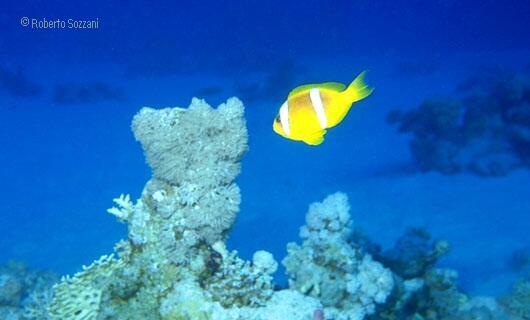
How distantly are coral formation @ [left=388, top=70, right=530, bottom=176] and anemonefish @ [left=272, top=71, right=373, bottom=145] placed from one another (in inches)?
578

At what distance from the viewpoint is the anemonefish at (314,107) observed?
3.13m

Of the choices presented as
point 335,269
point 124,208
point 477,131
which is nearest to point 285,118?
point 124,208

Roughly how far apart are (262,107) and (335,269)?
814 inches

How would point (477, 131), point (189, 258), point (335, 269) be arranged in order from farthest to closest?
point (477, 131) → point (335, 269) → point (189, 258)

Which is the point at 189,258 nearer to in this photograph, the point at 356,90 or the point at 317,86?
the point at 317,86

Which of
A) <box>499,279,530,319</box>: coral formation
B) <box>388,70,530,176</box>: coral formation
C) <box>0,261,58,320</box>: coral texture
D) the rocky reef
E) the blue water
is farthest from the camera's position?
<box>388,70,530,176</box>: coral formation

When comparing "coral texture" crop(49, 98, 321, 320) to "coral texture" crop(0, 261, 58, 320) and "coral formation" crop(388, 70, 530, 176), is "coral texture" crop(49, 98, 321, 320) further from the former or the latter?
"coral formation" crop(388, 70, 530, 176)

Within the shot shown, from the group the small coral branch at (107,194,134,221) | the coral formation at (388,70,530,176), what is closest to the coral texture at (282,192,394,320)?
the small coral branch at (107,194,134,221)

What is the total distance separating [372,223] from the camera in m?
12.9

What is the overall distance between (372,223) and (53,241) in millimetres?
8359

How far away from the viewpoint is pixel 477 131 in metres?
18.2

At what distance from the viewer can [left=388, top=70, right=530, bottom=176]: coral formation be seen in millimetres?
16891

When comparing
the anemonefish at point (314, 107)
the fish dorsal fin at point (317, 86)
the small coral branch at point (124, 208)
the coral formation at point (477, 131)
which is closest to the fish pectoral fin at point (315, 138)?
the anemonefish at point (314, 107)

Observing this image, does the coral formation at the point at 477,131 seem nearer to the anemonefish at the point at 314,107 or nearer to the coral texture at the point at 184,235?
the coral texture at the point at 184,235
